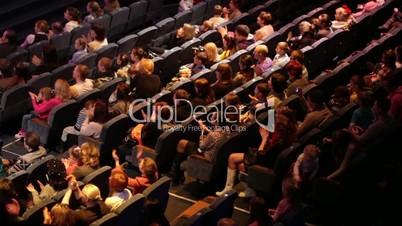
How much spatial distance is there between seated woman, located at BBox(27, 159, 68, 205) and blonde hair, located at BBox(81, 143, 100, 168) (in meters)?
0.28

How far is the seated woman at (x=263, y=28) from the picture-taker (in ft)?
31.9

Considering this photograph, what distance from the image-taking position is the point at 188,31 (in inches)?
389

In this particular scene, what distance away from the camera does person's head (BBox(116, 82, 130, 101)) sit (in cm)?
768

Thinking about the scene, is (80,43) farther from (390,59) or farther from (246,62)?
(390,59)

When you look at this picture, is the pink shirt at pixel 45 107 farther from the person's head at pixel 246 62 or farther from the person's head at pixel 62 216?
the person's head at pixel 62 216

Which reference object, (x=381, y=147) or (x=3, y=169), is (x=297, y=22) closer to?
(x=381, y=147)

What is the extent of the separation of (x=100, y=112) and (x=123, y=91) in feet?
1.52

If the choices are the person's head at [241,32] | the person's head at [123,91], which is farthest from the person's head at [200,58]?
the person's head at [123,91]

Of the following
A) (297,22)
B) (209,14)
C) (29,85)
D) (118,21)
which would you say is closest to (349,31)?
(297,22)

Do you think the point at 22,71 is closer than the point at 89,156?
No

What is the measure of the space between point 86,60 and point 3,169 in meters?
2.54

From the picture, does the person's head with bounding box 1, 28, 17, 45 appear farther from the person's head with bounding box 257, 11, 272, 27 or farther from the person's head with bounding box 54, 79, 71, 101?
the person's head with bounding box 257, 11, 272, 27

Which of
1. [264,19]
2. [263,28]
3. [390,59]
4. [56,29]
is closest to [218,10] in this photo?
[264,19]

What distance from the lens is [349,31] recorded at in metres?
9.73
